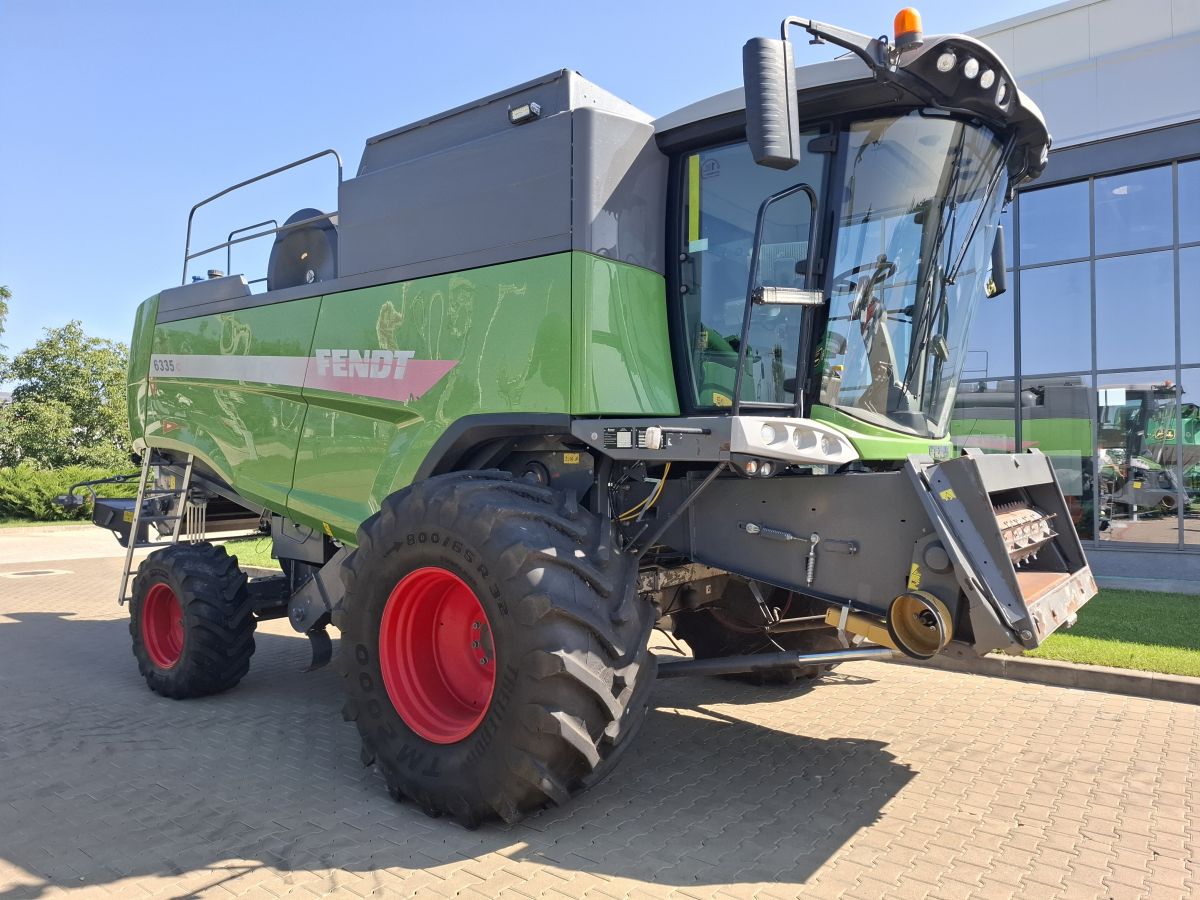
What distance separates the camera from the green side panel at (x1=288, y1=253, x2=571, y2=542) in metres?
4.03

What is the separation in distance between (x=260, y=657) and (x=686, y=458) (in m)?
5.11

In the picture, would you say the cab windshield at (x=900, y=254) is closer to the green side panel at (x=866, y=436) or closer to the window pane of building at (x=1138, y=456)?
the green side panel at (x=866, y=436)

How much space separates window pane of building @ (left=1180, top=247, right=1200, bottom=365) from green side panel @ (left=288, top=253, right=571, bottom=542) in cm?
1109

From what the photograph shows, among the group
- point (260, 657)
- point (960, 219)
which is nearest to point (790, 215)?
point (960, 219)

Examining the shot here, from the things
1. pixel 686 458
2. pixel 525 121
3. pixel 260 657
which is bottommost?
pixel 260 657

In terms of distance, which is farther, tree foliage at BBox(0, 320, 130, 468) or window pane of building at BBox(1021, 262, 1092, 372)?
tree foliage at BBox(0, 320, 130, 468)

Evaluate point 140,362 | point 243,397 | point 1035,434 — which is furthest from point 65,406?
point 1035,434

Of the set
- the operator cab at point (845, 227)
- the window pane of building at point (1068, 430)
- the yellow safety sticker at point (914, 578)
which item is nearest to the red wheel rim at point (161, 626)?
the operator cab at point (845, 227)

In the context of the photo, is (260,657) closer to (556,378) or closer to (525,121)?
(556,378)

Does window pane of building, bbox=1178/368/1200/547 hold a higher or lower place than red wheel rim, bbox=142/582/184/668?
higher

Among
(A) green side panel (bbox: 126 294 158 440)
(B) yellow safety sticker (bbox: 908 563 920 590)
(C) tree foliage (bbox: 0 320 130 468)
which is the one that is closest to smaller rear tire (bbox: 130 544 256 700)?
(A) green side panel (bbox: 126 294 158 440)

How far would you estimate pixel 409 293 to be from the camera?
4.66 meters

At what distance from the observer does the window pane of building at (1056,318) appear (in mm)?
12438

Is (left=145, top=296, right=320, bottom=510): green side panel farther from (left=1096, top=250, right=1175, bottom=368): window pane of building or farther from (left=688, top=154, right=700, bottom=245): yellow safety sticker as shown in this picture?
(left=1096, top=250, right=1175, bottom=368): window pane of building
